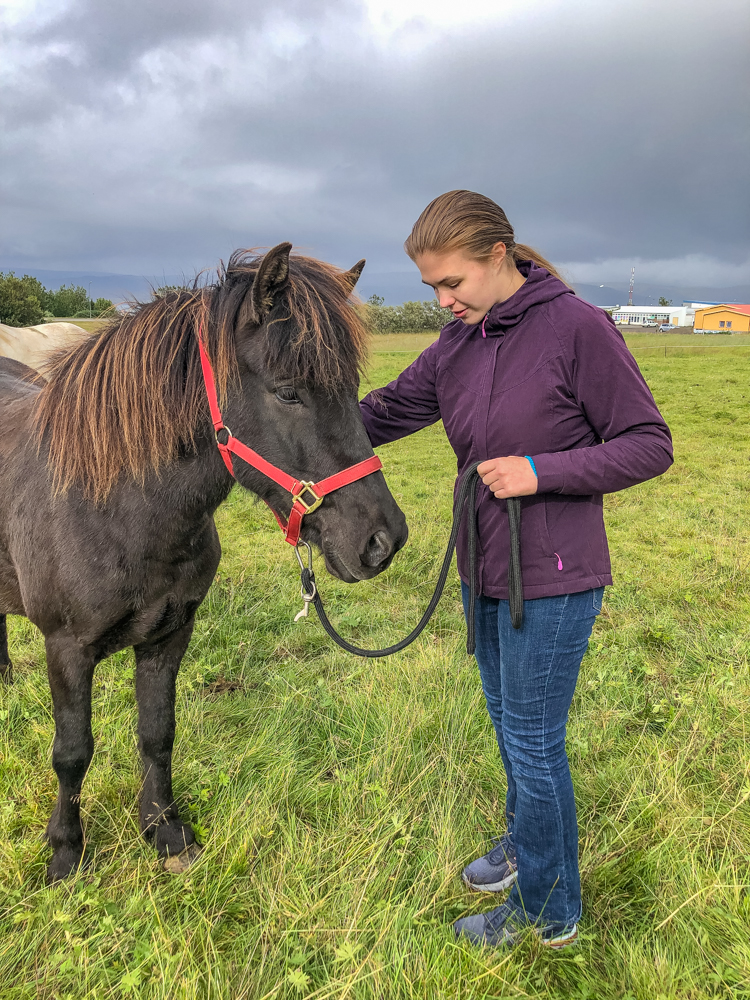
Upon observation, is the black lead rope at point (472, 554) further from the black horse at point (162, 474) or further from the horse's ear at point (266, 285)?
the horse's ear at point (266, 285)

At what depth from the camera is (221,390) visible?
204 centimetres

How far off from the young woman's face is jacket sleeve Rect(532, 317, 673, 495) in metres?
0.32

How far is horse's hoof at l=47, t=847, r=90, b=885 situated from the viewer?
93.9 inches

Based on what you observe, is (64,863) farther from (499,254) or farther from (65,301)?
(65,301)

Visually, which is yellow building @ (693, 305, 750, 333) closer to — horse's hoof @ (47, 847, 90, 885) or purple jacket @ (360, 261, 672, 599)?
purple jacket @ (360, 261, 672, 599)

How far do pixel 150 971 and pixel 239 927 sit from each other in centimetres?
29

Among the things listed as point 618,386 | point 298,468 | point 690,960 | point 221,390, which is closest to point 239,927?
point 690,960

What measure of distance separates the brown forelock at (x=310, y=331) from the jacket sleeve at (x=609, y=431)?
734 millimetres

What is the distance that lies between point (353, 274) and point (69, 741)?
7.30ft

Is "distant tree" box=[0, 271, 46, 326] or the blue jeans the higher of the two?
"distant tree" box=[0, 271, 46, 326]

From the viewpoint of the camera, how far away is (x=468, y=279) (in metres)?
1.88

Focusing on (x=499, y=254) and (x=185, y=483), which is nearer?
(x=499, y=254)

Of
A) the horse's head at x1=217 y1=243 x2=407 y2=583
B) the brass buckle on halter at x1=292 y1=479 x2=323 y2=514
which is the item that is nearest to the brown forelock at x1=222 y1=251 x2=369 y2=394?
the horse's head at x1=217 y1=243 x2=407 y2=583

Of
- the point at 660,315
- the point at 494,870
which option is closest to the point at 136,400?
the point at 494,870
